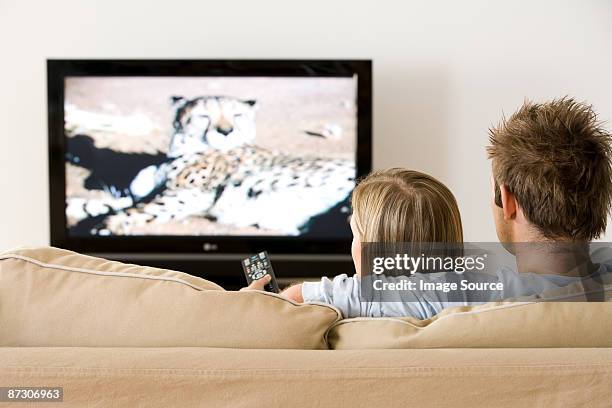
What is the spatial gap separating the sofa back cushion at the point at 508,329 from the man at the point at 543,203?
0.18 m

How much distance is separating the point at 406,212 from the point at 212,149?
2.56m

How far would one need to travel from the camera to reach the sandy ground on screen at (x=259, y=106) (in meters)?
3.88

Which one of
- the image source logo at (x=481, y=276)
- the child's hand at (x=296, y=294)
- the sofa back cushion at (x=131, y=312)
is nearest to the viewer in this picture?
the sofa back cushion at (x=131, y=312)

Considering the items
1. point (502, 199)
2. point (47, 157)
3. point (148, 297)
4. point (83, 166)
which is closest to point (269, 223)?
point (83, 166)

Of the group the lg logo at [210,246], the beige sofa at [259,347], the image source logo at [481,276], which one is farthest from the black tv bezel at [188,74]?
the beige sofa at [259,347]

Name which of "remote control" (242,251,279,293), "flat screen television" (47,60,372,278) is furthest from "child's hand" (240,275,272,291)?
"flat screen television" (47,60,372,278)

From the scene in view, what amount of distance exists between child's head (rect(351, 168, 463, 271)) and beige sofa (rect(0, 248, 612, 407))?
0.29m

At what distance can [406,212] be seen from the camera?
4.66 ft

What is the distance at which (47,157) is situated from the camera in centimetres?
421

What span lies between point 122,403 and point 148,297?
16 cm

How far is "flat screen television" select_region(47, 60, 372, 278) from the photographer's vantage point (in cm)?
388

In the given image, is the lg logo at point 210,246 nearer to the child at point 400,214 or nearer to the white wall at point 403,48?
the white wall at point 403,48

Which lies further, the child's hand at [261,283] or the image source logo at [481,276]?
the child's hand at [261,283]

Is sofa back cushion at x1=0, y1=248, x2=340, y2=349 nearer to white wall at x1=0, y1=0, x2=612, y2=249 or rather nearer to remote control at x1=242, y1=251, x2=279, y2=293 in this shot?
remote control at x1=242, y1=251, x2=279, y2=293
